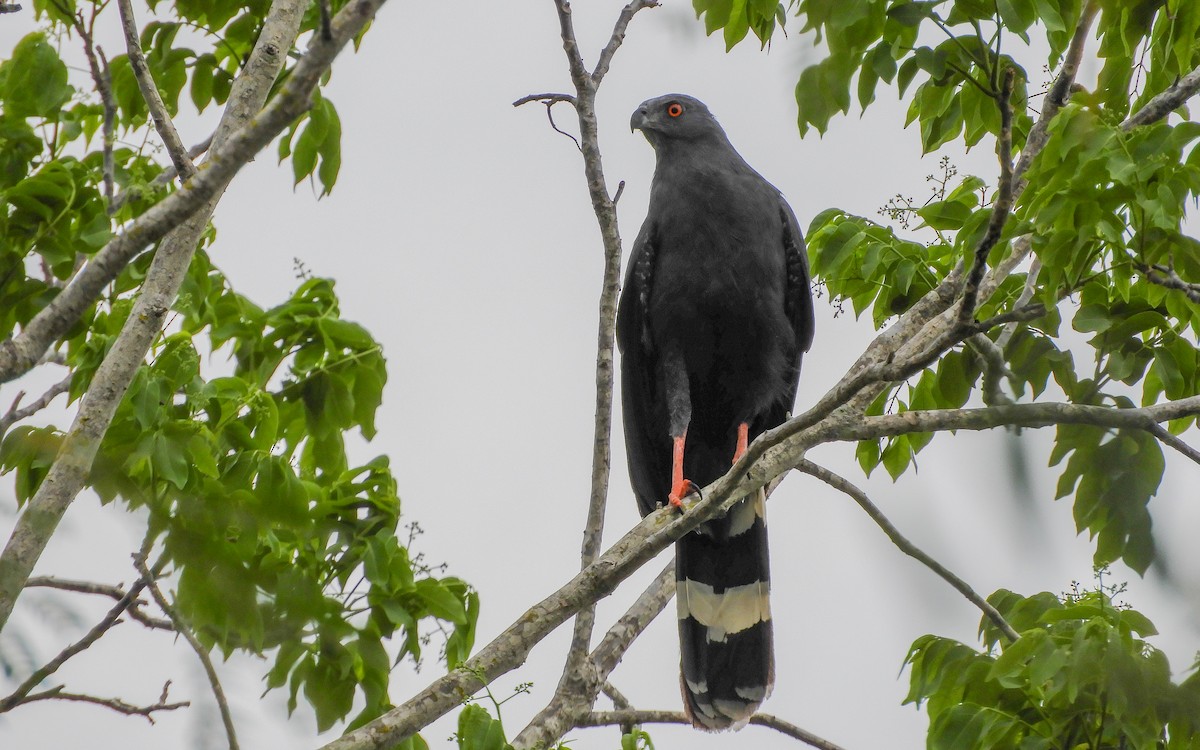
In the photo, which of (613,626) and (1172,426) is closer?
(1172,426)

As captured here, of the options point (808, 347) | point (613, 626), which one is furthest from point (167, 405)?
point (808, 347)

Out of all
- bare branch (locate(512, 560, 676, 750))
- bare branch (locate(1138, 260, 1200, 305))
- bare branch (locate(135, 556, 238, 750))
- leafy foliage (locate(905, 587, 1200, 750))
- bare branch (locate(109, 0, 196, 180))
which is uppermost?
bare branch (locate(109, 0, 196, 180))

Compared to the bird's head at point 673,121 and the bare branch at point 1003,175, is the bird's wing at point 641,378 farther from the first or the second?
the bare branch at point 1003,175

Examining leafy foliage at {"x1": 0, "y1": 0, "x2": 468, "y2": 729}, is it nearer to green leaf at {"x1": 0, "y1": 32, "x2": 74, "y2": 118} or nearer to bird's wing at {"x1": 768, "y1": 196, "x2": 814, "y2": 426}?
green leaf at {"x1": 0, "y1": 32, "x2": 74, "y2": 118}

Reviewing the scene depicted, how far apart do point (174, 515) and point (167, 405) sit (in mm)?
2024

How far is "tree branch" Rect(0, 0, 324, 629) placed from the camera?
1.09 m

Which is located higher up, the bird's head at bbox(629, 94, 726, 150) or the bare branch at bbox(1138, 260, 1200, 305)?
the bird's head at bbox(629, 94, 726, 150)

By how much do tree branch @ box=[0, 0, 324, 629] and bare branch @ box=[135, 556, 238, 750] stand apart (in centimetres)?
10

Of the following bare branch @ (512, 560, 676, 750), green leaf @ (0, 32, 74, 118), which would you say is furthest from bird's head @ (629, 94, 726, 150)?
green leaf @ (0, 32, 74, 118)

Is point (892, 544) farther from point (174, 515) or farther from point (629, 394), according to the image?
point (629, 394)

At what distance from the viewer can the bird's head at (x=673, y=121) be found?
555cm

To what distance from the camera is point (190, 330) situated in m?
3.87

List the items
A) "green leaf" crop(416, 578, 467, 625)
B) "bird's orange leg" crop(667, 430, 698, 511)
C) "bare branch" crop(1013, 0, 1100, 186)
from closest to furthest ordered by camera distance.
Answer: "green leaf" crop(416, 578, 467, 625) < "bare branch" crop(1013, 0, 1100, 186) < "bird's orange leg" crop(667, 430, 698, 511)

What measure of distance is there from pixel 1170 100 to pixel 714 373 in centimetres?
209
